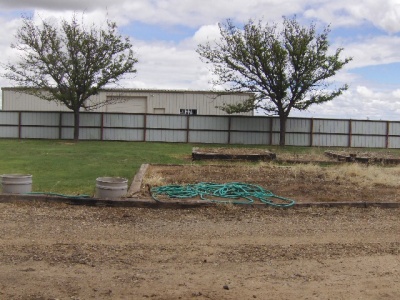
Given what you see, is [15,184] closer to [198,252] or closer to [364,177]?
[198,252]

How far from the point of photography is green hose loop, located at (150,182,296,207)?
9059 millimetres

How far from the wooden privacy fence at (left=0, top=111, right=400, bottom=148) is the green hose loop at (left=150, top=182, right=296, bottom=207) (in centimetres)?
2088

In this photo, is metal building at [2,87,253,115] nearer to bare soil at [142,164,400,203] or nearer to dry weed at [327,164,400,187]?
bare soil at [142,164,400,203]

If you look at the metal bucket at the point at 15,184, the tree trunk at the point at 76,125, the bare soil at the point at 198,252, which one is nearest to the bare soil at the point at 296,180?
the bare soil at the point at 198,252

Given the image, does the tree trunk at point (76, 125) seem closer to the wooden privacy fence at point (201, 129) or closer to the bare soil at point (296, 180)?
the wooden privacy fence at point (201, 129)

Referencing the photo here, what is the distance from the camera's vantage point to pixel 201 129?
31078 mm

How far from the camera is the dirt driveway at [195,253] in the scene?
15.1 feet

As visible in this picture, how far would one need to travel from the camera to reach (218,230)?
707 centimetres

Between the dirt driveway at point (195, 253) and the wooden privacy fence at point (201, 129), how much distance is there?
895 inches

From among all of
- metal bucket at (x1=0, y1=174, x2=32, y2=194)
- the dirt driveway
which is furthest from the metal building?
the dirt driveway

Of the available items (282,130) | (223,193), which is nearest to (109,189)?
(223,193)

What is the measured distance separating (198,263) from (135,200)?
11.3 ft

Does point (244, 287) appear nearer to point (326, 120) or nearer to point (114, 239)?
point (114, 239)

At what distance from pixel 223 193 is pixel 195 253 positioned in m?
3.81
